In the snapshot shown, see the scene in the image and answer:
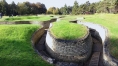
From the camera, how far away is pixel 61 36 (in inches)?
845

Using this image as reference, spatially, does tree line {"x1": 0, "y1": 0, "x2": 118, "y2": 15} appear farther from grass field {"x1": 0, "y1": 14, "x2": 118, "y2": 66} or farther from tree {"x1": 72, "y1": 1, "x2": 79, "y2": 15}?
grass field {"x1": 0, "y1": 14, "x2": 118, "y2": 66}

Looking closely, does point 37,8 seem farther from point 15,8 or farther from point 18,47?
point 18,47

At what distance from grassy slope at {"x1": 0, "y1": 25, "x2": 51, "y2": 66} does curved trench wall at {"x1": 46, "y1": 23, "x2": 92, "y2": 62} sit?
1903 mm

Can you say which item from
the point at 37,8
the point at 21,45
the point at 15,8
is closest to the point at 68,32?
the point at 21,45

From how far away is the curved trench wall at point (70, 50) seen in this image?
65.6 feet

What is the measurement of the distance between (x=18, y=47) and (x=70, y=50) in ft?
14.5

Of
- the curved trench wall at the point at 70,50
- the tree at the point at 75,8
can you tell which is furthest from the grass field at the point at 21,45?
the tree at the point at 75,8

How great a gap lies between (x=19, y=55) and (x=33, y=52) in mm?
1315

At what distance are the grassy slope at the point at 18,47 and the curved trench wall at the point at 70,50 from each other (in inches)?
74.9

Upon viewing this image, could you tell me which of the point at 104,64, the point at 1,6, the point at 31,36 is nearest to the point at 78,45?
the point at 104,64

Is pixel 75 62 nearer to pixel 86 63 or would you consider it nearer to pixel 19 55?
pixel 86 63

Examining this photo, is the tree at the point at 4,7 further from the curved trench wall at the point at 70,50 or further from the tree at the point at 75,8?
the curved trench wall at the point at 70,50

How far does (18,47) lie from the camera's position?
2047cm

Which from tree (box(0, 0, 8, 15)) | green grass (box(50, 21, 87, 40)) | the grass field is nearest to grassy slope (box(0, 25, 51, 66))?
the grass field
